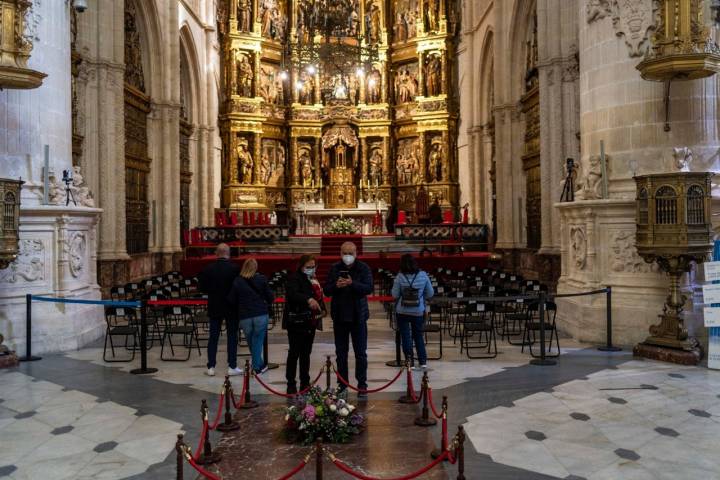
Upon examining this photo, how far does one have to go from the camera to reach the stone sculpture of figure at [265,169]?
98.4ft

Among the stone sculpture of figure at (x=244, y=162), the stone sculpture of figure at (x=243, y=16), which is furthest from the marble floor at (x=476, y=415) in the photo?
the stone sculpture of figure at (x=243, y=16)

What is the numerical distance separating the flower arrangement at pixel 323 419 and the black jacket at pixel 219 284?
2.89 metres

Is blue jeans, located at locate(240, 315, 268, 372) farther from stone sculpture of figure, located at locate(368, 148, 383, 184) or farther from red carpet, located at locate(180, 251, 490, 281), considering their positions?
stone sculpture of figure, located at locate(368, 148, 383, 184)

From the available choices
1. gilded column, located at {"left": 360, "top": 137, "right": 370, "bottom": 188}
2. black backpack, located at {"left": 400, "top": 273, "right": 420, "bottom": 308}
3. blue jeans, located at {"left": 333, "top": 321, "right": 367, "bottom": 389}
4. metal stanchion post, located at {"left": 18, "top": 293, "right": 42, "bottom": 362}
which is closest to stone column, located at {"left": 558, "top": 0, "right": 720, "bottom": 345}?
black backpack, located at {"left": 400, "top": 273, "right": 420, "bottom": 308}

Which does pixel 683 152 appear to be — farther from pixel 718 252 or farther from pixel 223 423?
pixel 223 423

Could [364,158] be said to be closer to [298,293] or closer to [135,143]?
[135,143]

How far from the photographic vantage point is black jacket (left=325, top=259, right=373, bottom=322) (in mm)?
7215

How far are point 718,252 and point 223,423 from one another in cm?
775

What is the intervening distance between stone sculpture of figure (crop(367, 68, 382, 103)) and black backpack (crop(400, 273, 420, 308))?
23929 millimetres

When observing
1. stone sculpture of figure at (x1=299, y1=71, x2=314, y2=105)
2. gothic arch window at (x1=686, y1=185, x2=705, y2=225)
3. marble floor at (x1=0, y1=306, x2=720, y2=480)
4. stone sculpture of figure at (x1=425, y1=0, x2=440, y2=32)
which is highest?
stone sculpture of figure at (x1=425, y1=0, x2=440, y2=32)

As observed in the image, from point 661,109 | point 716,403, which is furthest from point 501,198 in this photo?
point 716,403

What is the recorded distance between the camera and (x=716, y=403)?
709 cm

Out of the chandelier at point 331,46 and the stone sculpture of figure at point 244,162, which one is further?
the stone sculpture of figure at point 244,162

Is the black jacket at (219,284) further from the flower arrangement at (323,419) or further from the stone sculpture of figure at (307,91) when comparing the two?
the stone sculpture of figure at (307,91)
